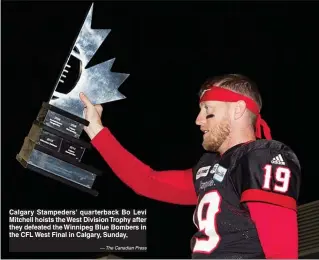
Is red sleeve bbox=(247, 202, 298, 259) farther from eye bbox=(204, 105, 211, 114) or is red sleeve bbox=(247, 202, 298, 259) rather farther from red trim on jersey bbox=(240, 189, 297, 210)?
eye bbox=(204, 105, 211, 114)

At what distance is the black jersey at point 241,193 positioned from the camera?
223 centimetres

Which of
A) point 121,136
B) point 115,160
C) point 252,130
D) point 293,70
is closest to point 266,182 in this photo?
point 252,130

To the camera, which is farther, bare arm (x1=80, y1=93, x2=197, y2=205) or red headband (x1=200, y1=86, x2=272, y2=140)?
bare arm (x1=80, y1=93, x2=197, y2=205)

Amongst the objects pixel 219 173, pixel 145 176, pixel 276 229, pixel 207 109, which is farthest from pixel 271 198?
pixel 145 176

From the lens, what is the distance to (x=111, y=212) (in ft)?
25.8

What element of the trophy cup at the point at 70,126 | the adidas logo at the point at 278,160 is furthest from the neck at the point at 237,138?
the trophy cup at the point at 70,126

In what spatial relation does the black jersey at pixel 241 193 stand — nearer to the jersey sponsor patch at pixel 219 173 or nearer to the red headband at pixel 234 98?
the jersey sponsor patch at pixel 219 173

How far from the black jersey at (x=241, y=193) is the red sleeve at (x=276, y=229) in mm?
24

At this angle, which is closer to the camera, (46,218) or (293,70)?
(293,70)

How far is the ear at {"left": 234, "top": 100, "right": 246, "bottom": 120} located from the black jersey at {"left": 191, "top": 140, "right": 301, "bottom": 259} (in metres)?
0.12

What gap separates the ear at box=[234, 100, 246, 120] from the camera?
2484 mm

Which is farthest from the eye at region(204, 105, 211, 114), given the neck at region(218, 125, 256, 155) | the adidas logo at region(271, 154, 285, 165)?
the adidas logo at region(271, 154, 285, 165)

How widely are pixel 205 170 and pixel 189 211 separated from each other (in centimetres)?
551

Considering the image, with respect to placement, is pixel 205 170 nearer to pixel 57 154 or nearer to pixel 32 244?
pixel 57 154
